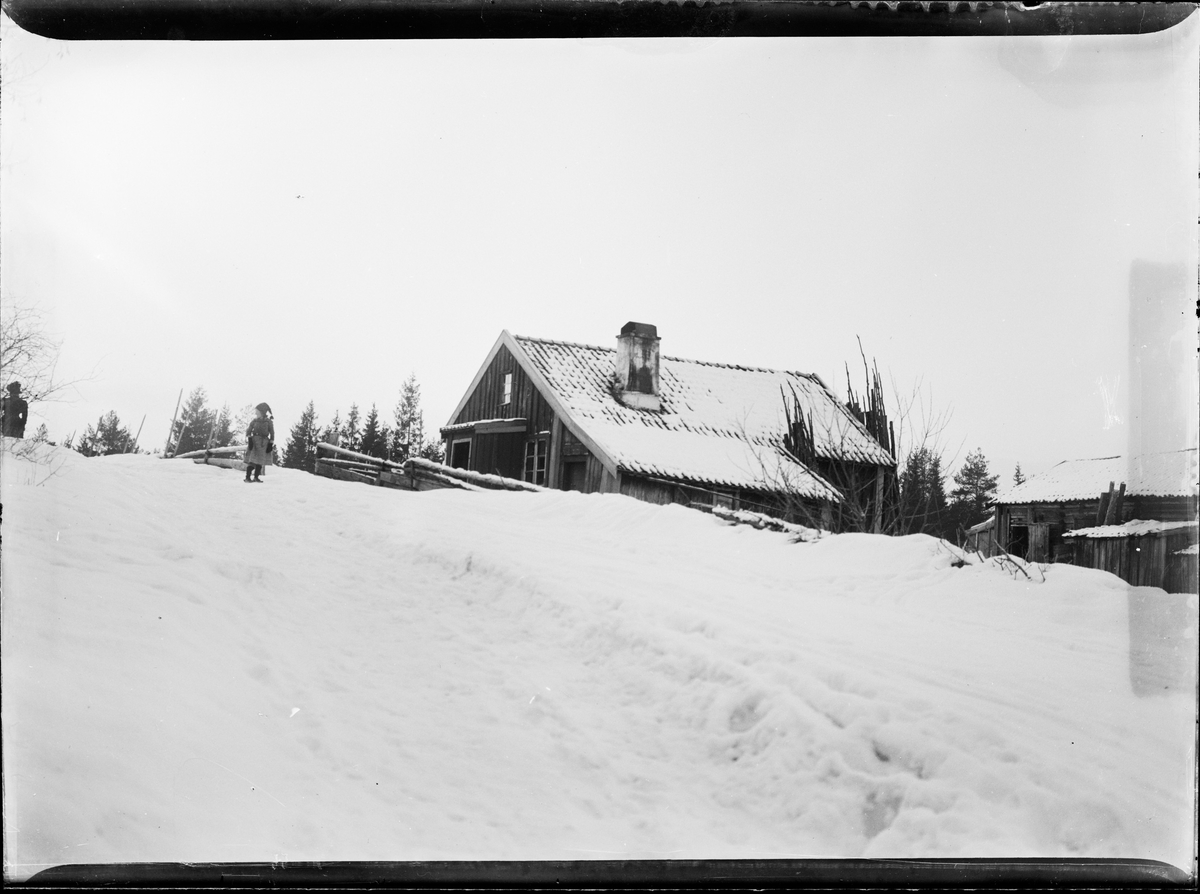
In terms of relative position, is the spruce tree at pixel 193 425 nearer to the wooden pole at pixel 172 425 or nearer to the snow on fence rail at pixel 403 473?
the wooden pole at pixel 172 425

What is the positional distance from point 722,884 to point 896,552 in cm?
99

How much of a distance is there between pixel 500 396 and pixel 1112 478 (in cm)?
177

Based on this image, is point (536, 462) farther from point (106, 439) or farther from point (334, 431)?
point (106, 439)

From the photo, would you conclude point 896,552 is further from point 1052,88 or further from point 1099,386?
point 1052,88

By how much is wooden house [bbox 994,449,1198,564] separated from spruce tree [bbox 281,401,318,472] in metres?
1.94

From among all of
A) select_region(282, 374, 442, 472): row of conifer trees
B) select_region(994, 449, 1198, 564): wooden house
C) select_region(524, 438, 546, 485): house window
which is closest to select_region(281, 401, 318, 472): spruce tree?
select_region(282, 374, 442, 472): row of conifer trees

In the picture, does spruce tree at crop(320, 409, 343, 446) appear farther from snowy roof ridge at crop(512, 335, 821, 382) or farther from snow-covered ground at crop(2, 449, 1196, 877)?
snowy roof ridge at crop(512, 335, 821, 382)

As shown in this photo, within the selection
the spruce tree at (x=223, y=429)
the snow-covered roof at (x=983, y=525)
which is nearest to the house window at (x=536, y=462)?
the spruce tree at (x=223, y=429)

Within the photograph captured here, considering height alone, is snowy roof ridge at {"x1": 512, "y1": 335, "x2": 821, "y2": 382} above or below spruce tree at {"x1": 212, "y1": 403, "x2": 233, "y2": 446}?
above

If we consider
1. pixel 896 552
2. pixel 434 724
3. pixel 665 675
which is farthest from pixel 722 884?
pixel 896 552

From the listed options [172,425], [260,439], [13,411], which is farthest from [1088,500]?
[13,411]

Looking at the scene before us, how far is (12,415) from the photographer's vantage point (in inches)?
87.8

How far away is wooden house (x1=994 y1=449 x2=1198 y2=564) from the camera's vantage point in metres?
2.18

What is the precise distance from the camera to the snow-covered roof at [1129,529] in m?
2.18
